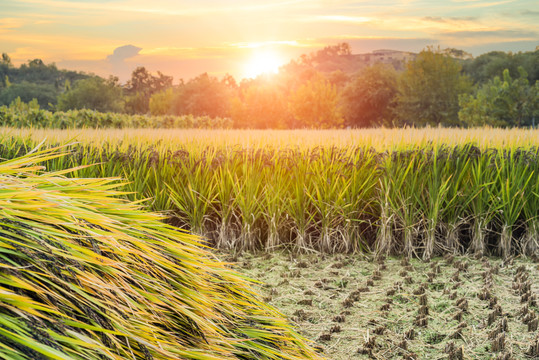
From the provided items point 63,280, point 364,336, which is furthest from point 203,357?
point 364,336

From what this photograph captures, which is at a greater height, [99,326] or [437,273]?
[99,326]

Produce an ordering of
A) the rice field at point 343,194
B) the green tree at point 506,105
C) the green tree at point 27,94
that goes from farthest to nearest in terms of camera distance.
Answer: the green tree at point 27,94 → the green tree at point 506,105 → the rice field at point 343,194

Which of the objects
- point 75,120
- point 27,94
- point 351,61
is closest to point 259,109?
point 75,120

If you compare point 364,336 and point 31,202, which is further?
point 364,336

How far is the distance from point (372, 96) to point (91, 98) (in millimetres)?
33573

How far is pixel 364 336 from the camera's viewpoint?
370 cm

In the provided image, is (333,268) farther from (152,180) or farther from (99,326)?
(99,326)

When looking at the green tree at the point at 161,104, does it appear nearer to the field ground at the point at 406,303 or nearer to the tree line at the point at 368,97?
the tree line at the point at 368,97

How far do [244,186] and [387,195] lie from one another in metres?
1.65

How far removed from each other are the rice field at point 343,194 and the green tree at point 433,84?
3754 cm

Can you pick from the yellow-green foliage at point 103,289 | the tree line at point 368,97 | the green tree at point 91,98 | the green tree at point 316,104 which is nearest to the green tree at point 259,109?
the tree line at point 368,97

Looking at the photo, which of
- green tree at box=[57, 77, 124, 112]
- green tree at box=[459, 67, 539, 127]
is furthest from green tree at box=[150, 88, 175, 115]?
green tree at box=[459, 67, 539, 127]

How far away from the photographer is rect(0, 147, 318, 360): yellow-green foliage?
4.58ft

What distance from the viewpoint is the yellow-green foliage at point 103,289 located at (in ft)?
4.58
